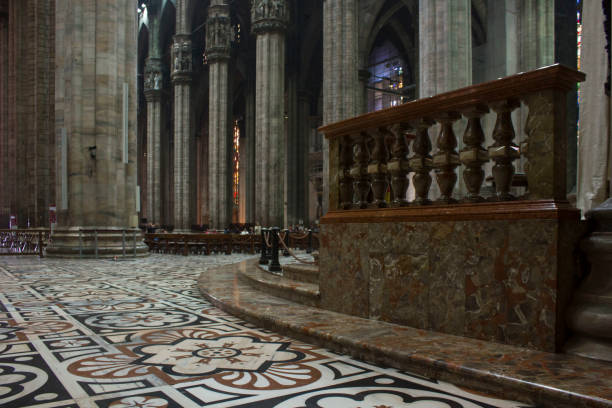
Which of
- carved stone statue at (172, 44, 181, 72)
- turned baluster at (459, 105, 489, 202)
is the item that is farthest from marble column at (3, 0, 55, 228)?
turned baluster at (459, 105, 489, 202)

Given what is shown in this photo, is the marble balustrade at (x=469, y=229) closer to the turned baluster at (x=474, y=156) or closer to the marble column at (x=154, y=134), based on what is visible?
the turned baluster at (x=474, y=156)

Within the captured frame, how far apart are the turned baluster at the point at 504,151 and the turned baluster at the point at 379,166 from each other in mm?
887

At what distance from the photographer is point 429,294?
2.77 meters

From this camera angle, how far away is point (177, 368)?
7.89ft

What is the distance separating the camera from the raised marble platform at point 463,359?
182 cm

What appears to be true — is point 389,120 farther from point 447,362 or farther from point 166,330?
point 166,330

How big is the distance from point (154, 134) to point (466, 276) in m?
31.5

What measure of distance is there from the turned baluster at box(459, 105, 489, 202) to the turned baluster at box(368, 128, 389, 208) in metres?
0.70

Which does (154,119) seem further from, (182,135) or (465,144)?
(465,144)

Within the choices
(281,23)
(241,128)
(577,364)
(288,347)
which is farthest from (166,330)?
(241,128)

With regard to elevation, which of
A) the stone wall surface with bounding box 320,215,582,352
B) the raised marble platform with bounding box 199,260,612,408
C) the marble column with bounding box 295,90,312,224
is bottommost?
the raised marble platform with bounding box 199,260,612,408

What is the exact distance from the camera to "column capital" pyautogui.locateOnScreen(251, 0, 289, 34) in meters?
22.2

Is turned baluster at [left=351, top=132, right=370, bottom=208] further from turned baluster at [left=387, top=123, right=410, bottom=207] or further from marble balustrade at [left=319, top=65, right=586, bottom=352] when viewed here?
turned baluster at [left=387, top=123, right=410, bottom=207]

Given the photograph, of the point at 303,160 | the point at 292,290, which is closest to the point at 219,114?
the point at 303,160
